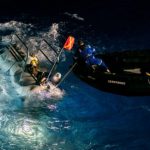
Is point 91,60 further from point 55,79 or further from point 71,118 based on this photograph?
point 71,118

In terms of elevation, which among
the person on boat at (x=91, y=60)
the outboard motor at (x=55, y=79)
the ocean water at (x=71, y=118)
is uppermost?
the person on boat at (x=91, y=60)

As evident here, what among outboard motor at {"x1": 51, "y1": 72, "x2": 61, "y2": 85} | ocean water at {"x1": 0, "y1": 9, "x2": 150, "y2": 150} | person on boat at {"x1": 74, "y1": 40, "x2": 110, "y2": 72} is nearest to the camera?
ocean water at {"x1": 0, "y1": 9, "x2": 150, "y2": 150}

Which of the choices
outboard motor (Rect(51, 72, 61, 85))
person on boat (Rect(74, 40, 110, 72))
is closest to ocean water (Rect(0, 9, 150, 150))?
outboard motor (Rect(51, 72, 61, 85))

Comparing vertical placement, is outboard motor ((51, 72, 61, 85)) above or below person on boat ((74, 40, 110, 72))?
below

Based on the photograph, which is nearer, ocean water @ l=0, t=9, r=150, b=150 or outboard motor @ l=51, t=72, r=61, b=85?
ocean water @ l=0, t=9, r=150, b=150

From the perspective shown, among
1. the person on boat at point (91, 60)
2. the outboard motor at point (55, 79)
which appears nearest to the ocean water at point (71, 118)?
the outboard motor at point (55, 79)

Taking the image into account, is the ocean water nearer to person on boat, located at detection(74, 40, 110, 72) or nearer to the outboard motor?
the outboard motor

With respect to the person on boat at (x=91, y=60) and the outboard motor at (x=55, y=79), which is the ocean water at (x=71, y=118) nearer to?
the outboard motor at (x=55, y=79)

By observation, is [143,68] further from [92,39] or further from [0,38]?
[0,38]

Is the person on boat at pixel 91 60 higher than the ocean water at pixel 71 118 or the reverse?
higher

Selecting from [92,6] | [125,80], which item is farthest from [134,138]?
[92,6]

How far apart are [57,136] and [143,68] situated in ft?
17.7


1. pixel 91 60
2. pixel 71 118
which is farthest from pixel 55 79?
pixel 71 118

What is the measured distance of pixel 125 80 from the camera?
18.9 metres
